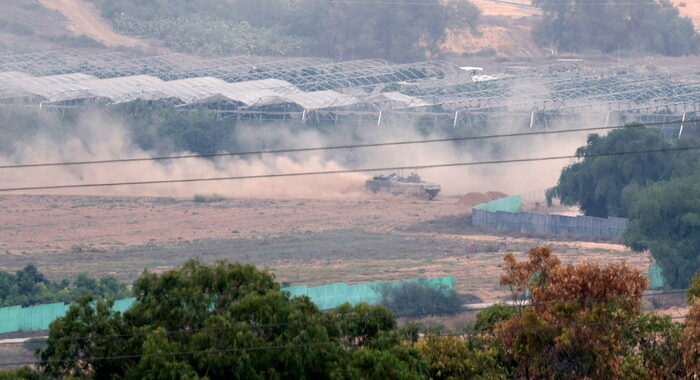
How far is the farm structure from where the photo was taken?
304 feet

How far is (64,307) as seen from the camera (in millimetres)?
42875

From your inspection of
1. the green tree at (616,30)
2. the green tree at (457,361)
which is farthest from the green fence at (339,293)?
the green tree at (616,30)

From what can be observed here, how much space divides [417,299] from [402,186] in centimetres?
3553

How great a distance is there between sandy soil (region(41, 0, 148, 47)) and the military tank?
170 ft

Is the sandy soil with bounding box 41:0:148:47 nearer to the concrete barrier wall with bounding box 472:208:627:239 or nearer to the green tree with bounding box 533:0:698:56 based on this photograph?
the green tree with bounding box 533:0:698:56

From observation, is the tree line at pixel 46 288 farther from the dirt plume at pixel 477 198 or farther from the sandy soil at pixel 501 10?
the sandy soil at pixel 501 10

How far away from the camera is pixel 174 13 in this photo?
137m

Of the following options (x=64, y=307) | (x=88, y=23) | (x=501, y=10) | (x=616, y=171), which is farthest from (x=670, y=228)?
(x=501, y=10)

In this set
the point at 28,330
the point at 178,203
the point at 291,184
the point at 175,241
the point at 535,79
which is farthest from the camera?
the point at 535,79

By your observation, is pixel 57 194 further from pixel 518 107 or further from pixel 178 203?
pixel 518 107

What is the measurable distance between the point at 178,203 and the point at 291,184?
9.39 meters

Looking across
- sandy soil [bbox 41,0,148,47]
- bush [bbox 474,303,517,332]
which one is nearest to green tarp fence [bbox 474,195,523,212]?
bush [bbox 474,303,517,332]

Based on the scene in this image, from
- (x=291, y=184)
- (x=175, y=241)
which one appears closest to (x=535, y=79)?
(x=291, y=184)

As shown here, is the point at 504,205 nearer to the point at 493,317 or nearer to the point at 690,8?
the point at 493,317
